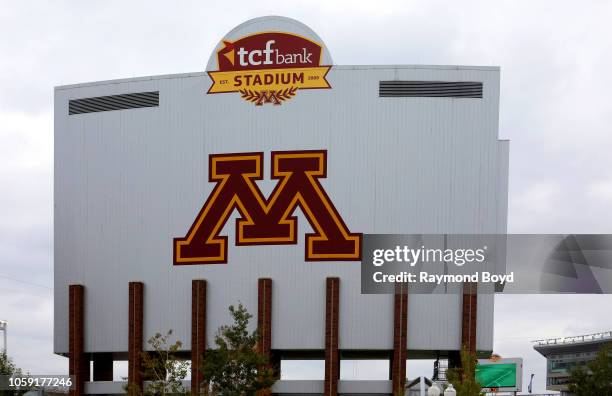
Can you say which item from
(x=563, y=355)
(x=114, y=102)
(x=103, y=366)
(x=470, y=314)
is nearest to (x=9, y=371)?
(x=103, y=366)

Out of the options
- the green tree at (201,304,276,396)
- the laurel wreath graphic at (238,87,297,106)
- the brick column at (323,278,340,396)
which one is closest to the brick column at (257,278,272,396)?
the brick column at (323,278,340,396)

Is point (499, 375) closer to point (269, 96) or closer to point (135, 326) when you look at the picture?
point (135, 326)

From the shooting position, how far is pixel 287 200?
64125 millimetres

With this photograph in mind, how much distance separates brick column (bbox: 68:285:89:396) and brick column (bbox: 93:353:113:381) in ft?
6.77

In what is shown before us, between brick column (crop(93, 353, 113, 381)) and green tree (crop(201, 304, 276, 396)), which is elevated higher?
green tree (crop(201, 304, 276, 396))

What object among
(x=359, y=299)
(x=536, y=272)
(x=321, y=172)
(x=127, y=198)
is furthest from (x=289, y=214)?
(x=536, y=272)

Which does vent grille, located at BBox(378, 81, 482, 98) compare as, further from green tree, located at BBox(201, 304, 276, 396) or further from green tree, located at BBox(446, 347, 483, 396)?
green tree, located at BBox(446, 347, 483, 396)

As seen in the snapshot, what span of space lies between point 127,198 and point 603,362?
36.8m

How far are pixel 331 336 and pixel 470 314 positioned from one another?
31.2 ft

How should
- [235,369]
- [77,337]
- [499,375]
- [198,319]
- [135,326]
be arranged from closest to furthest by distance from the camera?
[235,369]
[198,319]
[135,326]
[77,337]
[499,375]

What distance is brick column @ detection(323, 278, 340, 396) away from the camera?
2430 inches

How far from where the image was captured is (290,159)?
211 ft

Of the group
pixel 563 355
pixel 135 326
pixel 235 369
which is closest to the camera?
pixel 235 369

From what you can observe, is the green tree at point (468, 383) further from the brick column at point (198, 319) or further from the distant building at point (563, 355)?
the distant building at point (563, 355)
